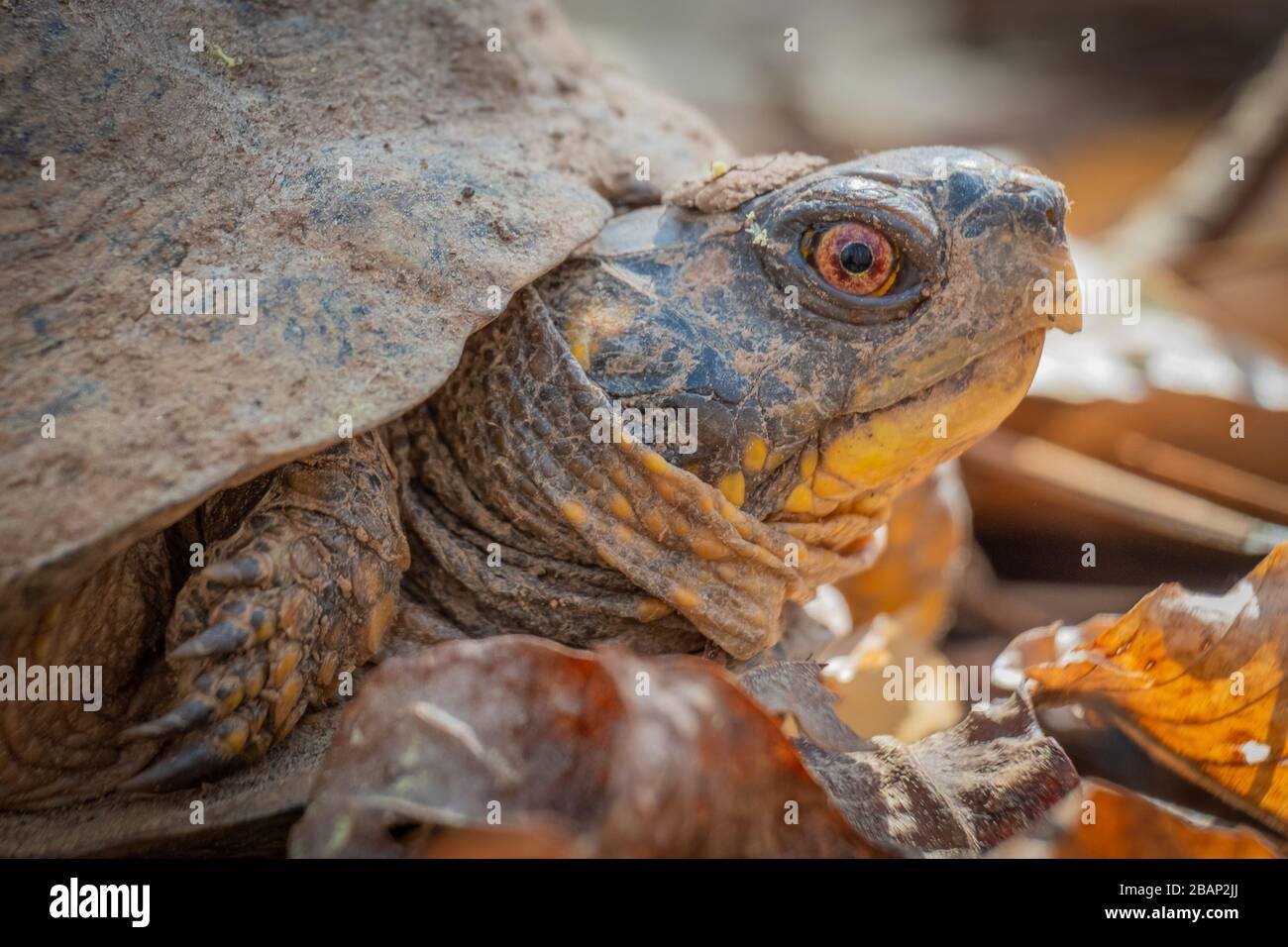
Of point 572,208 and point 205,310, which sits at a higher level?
point 572,208

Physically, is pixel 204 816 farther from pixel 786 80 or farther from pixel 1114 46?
pixel 1114 46

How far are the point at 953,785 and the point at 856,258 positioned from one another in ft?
3.06

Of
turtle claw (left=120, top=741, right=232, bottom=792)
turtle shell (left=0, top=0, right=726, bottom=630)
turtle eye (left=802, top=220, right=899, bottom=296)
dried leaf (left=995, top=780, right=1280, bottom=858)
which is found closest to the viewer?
dried leaf (left=995, top=780, right=1280, bottom=858)

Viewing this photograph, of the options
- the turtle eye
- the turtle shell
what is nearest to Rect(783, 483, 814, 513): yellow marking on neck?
the turtle eye

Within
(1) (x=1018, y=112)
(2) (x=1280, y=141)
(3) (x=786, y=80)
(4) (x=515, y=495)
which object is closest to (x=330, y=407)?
(4) (x=515, y=495)

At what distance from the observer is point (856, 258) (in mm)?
1904

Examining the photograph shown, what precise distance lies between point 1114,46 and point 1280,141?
4.86 metres

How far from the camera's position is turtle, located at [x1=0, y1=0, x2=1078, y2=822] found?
156 centimetres

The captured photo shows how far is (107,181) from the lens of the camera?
1718 millimetres

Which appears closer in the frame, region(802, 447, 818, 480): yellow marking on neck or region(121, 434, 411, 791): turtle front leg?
region(121, 434, 411, 791): turtle front leg

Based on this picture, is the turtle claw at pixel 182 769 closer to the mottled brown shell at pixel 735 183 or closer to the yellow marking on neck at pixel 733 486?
the yellow marking on neck at pixel 733 486

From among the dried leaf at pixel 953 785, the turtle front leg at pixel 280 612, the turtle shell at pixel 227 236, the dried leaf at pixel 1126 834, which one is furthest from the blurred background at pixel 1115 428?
the turtle front leg at pixel 280 612

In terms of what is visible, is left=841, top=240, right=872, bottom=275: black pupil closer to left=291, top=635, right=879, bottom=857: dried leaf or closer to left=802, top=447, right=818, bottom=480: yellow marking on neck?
left=802, top=447, right=818, bottom=480: yellow marking on neck

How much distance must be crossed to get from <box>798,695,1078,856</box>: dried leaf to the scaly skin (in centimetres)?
40
